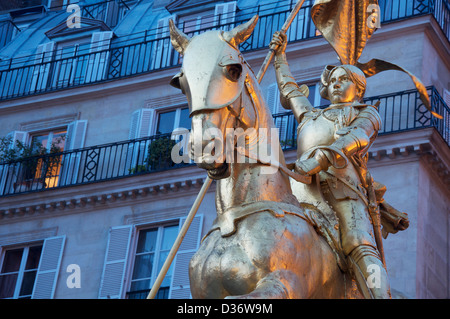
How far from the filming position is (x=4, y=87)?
2842cm

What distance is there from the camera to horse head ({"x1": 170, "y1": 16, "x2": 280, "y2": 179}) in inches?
255

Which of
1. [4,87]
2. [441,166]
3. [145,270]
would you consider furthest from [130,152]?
[441,166]

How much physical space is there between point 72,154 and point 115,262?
3302mm

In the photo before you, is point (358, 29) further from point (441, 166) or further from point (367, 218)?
point (441, 166)

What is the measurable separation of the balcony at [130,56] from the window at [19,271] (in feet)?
13.3

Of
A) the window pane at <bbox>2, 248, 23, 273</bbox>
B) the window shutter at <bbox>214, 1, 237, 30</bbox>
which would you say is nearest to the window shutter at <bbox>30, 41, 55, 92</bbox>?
the window shutter at <bbox>214, 1, 237, 30</bbox>

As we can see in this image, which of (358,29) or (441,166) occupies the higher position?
(441,166)

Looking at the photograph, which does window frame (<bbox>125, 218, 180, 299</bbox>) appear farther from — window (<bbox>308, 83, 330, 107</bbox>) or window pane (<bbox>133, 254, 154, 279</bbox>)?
window (<bbox>308, 83, 330, 107</bbox>)

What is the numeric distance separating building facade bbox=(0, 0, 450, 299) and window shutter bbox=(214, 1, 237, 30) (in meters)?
0.03

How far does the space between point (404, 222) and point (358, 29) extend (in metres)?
1.77

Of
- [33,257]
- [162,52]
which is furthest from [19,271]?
[162,52]

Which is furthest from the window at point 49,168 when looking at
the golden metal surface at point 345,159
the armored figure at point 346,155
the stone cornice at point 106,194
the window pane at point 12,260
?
the armored figure at point 346,155

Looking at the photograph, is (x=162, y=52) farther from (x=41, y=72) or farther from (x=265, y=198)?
(x=265, y=198)

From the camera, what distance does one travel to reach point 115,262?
23.5 metres
